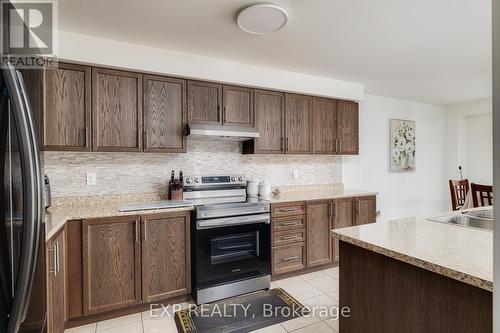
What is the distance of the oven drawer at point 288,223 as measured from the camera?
289 centimetres

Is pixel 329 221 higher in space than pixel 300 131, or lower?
lower

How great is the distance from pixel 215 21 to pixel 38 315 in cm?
207

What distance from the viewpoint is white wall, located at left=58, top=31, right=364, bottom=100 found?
233 cm

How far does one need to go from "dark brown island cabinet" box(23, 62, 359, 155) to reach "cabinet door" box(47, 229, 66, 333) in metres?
0.91

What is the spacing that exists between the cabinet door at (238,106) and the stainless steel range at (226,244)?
2.36 ft

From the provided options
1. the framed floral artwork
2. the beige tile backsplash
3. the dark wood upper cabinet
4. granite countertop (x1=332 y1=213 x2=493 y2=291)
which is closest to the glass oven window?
the beige tile backsplash

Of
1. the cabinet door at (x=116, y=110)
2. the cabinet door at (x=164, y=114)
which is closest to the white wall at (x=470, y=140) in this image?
the cabinet door at (x=164, y=114)

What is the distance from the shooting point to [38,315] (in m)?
1.06

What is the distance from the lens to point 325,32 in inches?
90.6

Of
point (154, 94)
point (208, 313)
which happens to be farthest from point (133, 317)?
point (154, 94)

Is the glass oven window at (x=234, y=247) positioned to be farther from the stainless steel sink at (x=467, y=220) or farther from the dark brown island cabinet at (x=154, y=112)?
the stainless steel sink at (x=467, y=220)

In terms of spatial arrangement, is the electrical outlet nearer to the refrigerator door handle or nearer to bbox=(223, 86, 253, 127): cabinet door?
bbox=(223, 86, 253, 127): cabinet door

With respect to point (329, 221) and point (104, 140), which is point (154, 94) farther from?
point (329, 221)

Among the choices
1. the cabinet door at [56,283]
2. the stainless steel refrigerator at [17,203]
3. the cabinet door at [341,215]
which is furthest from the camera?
the cabinet door at [341,215]
